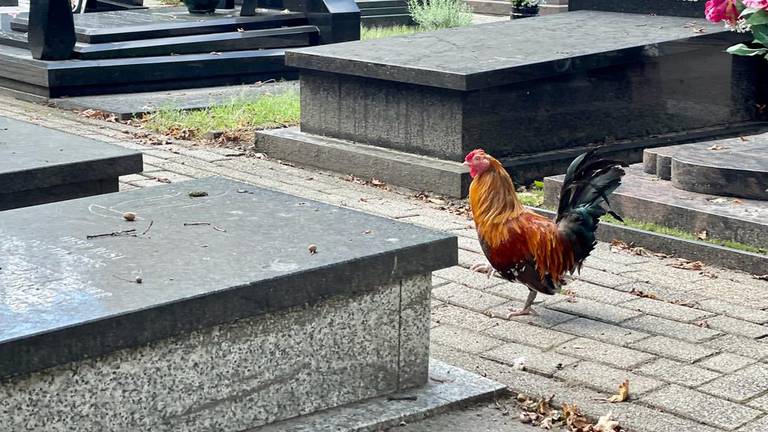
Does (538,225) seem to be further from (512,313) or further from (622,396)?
(622,396)

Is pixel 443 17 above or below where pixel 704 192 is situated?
above

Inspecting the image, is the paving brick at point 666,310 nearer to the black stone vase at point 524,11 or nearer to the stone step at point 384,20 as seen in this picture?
the black stone vase at point 524,11

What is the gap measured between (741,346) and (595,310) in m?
0.81

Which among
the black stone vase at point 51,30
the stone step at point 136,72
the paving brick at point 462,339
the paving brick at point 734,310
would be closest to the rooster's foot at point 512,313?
the paving brick at point 462,339

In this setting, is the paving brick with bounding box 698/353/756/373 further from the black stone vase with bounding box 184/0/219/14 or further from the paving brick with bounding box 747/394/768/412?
the black stone vase with bounding box 184/0/219/14

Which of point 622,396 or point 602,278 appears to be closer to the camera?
point 622,396

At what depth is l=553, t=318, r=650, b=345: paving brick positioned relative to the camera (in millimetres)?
5855

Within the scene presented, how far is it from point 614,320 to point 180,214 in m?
2.30

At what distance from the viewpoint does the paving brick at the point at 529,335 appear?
19.0ft

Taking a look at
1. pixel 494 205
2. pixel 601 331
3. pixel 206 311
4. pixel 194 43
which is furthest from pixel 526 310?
pixel 194 43

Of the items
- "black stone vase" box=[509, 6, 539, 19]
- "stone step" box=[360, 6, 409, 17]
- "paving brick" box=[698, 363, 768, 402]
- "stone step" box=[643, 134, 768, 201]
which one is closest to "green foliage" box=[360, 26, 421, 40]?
"stone step" box=[360, 6, 409, 17]

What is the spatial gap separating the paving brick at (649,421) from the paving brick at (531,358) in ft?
1.58

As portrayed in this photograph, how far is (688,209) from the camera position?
24.8 feet

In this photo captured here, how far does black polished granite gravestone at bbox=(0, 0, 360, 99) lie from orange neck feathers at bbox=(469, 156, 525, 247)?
7617 mm
